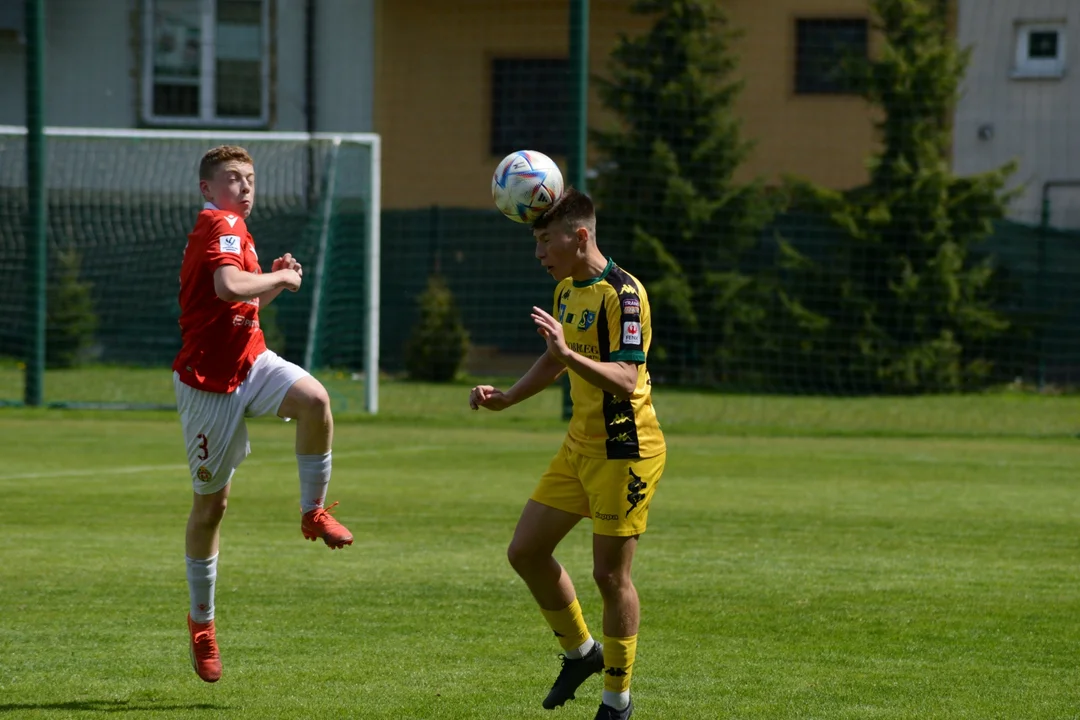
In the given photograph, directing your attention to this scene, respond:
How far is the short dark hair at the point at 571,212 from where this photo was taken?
17.8ft

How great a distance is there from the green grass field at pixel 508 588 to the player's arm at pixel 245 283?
5.07 feet

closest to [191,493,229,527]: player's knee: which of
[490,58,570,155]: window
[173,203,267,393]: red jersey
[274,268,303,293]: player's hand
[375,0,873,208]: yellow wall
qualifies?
[173,203,267,393]: red jersey

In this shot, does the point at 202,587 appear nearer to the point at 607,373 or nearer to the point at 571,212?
the point at 607,373

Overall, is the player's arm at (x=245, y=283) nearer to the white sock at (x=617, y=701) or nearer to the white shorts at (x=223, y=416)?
the white shorts at (x=223, y=416)

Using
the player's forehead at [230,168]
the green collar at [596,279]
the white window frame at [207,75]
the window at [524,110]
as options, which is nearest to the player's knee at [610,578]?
the green collar at [596,279]

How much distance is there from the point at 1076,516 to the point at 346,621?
5.97 m

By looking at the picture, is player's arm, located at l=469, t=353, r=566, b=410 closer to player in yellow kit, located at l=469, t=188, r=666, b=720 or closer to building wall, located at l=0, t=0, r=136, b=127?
player in yellow kit, located at l=469, t=188, r=666, b=720

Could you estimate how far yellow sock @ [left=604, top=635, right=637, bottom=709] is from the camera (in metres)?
5.33

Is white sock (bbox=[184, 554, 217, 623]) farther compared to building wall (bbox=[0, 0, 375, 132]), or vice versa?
building wall (bbox=[0, 0, 375, 132])

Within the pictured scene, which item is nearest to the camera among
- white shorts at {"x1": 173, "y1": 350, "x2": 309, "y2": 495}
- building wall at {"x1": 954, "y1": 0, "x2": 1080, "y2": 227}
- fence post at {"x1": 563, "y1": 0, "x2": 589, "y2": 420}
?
white shorts at {"x1": 173, "y1": 350, "x2": 309, "y2": 495}

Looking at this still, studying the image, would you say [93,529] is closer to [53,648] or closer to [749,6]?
[53,648]

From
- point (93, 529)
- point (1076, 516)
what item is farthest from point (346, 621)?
point (1076, 516)

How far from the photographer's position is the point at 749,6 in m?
27.2

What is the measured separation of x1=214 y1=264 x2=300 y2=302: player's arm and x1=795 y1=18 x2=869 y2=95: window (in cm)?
2106
